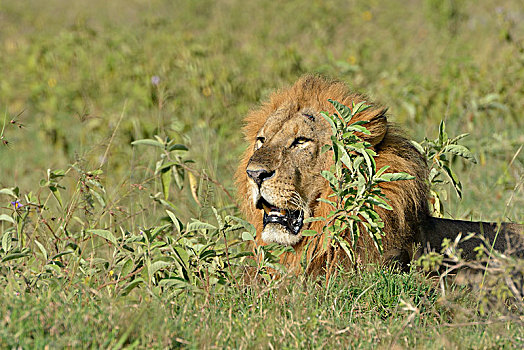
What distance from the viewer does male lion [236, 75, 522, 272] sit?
3.68 m

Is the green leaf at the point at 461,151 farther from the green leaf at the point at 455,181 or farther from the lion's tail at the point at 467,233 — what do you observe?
the lion's tail at the point at 467,233

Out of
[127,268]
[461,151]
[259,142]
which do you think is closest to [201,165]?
[259,142]

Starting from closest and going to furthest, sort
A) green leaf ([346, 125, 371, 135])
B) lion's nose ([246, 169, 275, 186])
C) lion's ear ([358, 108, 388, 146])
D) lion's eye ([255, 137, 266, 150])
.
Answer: green leaf ([346, 125, 371, 135])
lion's nose ([246, 169, 275, 186])
lion's ear ([358, 108, 388, 146])
lion's eye ([255, 137, 266, 150])

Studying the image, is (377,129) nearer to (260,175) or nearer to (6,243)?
(260,175)

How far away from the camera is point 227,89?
7512 millimetres

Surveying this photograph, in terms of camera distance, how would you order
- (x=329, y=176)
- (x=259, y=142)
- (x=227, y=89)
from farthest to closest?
(x=227, y=89) < (x=259, y=142) < (x=329, y=176)

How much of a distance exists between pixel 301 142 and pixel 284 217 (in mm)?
474

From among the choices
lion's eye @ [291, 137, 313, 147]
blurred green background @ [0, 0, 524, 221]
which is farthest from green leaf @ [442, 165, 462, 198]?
lion's eye @ [291, 137, 313, 147]

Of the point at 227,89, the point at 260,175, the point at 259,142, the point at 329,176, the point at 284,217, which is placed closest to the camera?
the point at 329,176

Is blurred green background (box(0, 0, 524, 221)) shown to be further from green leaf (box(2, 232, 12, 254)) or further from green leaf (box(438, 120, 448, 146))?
green leaf (box(2, 232, 12, 254))

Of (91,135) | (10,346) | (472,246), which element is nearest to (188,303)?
(10,346)

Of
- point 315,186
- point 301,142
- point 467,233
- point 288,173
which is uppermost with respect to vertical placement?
point 301,142

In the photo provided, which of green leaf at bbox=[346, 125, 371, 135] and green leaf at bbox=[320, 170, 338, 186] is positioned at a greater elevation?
green leaf at bbox=[346, 125, 371, 135]

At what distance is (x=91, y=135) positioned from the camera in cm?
749
